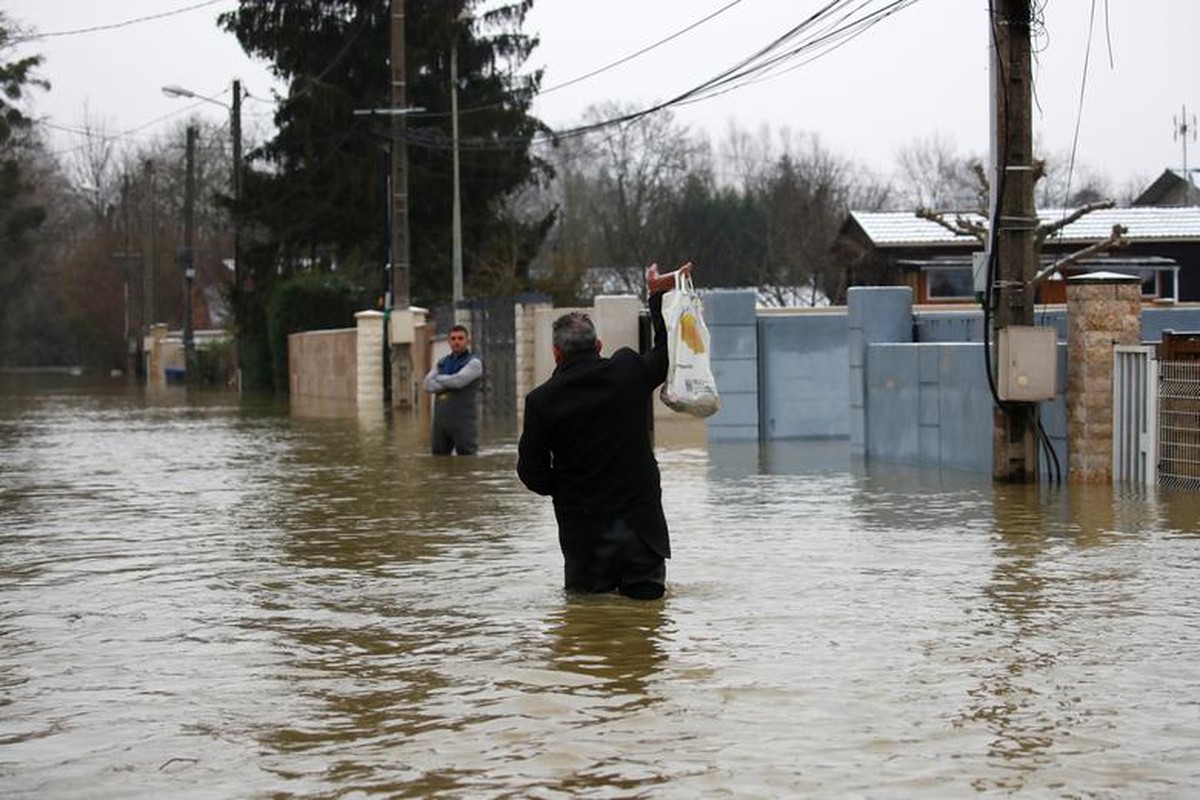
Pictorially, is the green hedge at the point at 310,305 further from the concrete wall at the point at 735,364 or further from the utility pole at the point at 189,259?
the concrete wall at the point at 735,364

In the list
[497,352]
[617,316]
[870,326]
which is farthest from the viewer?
[497,352]

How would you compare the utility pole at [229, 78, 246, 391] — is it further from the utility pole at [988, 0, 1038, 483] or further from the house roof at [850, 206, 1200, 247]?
the utility pole at [988, 0, 1038, 483]

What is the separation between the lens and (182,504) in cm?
1795

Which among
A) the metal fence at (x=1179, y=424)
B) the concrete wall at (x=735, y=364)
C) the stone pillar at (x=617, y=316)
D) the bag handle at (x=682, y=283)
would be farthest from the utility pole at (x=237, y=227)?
the bag handle at (x=682, y=283)

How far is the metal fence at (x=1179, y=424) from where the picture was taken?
55.7ft

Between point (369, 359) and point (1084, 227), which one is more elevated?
point (1084, 227)

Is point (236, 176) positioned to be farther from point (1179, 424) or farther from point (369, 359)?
point (1179, 424)

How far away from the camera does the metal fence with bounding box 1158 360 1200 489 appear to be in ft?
55.7

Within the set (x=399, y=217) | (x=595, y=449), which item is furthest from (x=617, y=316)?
(x=595, y=449)

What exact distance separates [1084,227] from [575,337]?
41.9m

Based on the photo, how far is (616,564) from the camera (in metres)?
10.7

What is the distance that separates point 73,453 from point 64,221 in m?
95.4

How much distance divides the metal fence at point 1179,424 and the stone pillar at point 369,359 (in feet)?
95.6

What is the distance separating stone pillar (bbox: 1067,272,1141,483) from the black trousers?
8.25 metres
